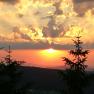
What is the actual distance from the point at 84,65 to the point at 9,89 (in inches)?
440

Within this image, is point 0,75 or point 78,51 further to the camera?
point 78,51

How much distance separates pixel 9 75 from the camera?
32.1 m

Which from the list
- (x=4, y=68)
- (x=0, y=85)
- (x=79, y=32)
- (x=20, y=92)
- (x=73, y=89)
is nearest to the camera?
(x=0, y=85)

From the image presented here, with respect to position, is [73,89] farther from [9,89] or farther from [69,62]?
[9,89]

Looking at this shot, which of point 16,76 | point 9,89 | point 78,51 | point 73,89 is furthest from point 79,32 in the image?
point 9,89

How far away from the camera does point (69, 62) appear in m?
39.2

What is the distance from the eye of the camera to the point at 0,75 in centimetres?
2805

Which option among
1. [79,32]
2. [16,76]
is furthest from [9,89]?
[79,32]

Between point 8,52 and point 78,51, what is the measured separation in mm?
5835

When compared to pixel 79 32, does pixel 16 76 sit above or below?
below

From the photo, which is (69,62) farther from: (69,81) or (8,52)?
(8,52)

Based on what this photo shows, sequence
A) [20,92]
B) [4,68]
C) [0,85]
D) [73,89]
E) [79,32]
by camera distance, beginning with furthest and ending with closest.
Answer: [79,32]
[73,89]
[4,68]
[20,92]
[0,85]

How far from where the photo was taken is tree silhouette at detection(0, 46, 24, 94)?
91.9 ft

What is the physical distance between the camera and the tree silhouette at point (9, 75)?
28016 mm
